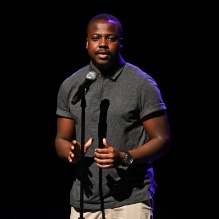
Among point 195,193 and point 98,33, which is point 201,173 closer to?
point 195,193

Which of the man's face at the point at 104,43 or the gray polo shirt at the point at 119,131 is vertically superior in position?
the man's face at the point at 104,43

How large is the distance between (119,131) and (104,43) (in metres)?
0.49

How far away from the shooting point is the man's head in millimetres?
3186

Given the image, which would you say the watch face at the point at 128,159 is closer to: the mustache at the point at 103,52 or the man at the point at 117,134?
the man at the point at 117,134

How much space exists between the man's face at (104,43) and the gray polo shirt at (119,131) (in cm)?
10

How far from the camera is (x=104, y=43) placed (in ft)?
10.4

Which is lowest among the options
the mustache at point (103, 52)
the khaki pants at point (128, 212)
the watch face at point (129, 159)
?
the khaki pants at point (128, 212)

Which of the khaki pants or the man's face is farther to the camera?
the man's face

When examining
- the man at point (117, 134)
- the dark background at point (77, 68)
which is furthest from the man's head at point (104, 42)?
the dark background at point (77, 68)

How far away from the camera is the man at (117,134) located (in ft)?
10.0

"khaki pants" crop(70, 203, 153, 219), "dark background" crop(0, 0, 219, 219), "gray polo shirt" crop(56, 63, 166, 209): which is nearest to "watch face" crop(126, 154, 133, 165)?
"gray polo shirt" crop(56, 63, 166, 209)

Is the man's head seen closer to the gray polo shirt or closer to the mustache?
the mustache

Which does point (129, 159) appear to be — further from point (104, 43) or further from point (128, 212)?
point (104, 43)

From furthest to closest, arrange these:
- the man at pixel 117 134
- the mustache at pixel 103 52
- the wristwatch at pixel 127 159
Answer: the mustache at pixel 103 52
the man at pixel 117 134
the wristwatch at pixel 127 159
